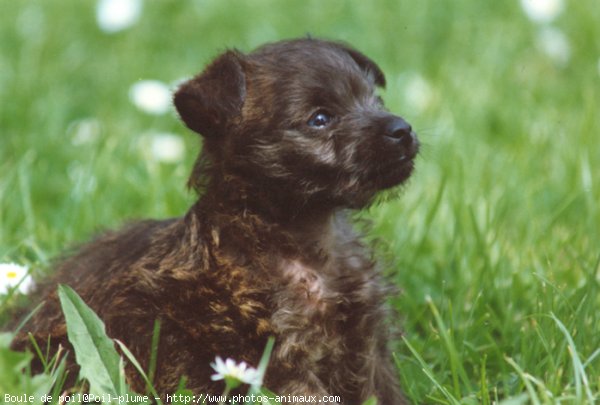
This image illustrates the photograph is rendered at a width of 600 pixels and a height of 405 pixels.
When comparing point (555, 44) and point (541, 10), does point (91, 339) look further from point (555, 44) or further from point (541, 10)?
point (541, 10)

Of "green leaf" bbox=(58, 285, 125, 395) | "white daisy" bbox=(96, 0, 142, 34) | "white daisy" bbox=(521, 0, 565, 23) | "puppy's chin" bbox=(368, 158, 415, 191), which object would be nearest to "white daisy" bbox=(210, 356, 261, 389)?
"green leaf" bbox=(58, 285, 125, 395)

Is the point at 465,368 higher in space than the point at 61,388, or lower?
lower

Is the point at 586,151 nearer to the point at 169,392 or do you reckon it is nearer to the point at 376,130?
the point at 376,130

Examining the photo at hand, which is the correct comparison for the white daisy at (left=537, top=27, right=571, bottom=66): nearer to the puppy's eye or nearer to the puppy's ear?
the puppy's ear

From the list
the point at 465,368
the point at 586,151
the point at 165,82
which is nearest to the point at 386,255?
the point at 465,368

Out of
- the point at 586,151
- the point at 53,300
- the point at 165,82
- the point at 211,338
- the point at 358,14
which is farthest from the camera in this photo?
the point at 358,14

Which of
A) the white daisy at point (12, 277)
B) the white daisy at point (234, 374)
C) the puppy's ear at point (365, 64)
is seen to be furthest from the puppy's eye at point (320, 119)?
the white daisy at point (12, 277)

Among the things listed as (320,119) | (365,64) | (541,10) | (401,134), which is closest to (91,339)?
(320,119)

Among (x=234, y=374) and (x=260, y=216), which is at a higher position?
(x=260, y=216)
